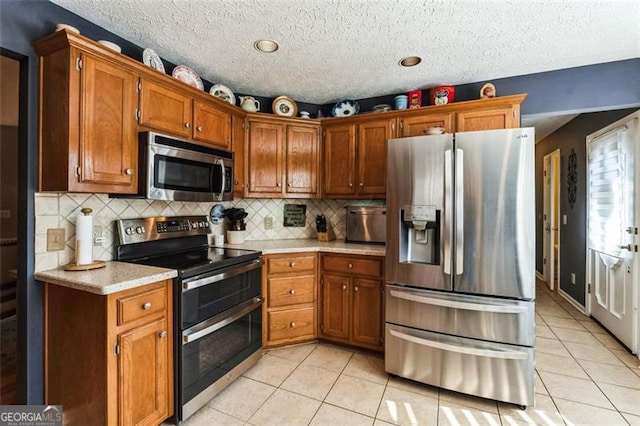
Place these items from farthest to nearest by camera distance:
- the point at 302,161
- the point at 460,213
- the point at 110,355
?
the point at 302,161 < the point at 460,213 < the point at 110,355

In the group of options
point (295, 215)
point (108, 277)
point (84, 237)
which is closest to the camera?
point (108, 277)

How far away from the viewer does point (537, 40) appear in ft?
6.64

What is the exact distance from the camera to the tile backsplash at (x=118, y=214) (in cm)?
170

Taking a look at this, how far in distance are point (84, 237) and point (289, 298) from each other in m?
1.56

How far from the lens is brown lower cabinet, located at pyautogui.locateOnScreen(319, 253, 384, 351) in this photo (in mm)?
2527

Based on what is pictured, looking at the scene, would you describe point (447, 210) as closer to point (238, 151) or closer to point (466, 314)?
point (466, 314)

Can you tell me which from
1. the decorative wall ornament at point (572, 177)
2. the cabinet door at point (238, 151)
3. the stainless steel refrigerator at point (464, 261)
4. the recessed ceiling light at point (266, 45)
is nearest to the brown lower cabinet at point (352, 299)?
the stainless steel refrigerator at point (464, 261)

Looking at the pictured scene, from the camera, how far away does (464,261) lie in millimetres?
1964

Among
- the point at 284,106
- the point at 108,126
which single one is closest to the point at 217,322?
the point at 108,126

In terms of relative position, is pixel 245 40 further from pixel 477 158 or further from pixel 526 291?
pixel 526 291

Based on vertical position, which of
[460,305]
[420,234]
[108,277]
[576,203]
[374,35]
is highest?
[374,35]

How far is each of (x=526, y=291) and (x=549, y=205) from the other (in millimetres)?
3846

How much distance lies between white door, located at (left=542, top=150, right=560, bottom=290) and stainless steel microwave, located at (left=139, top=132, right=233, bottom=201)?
15.6 ft

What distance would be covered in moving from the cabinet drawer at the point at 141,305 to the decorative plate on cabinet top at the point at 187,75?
5.15ft
